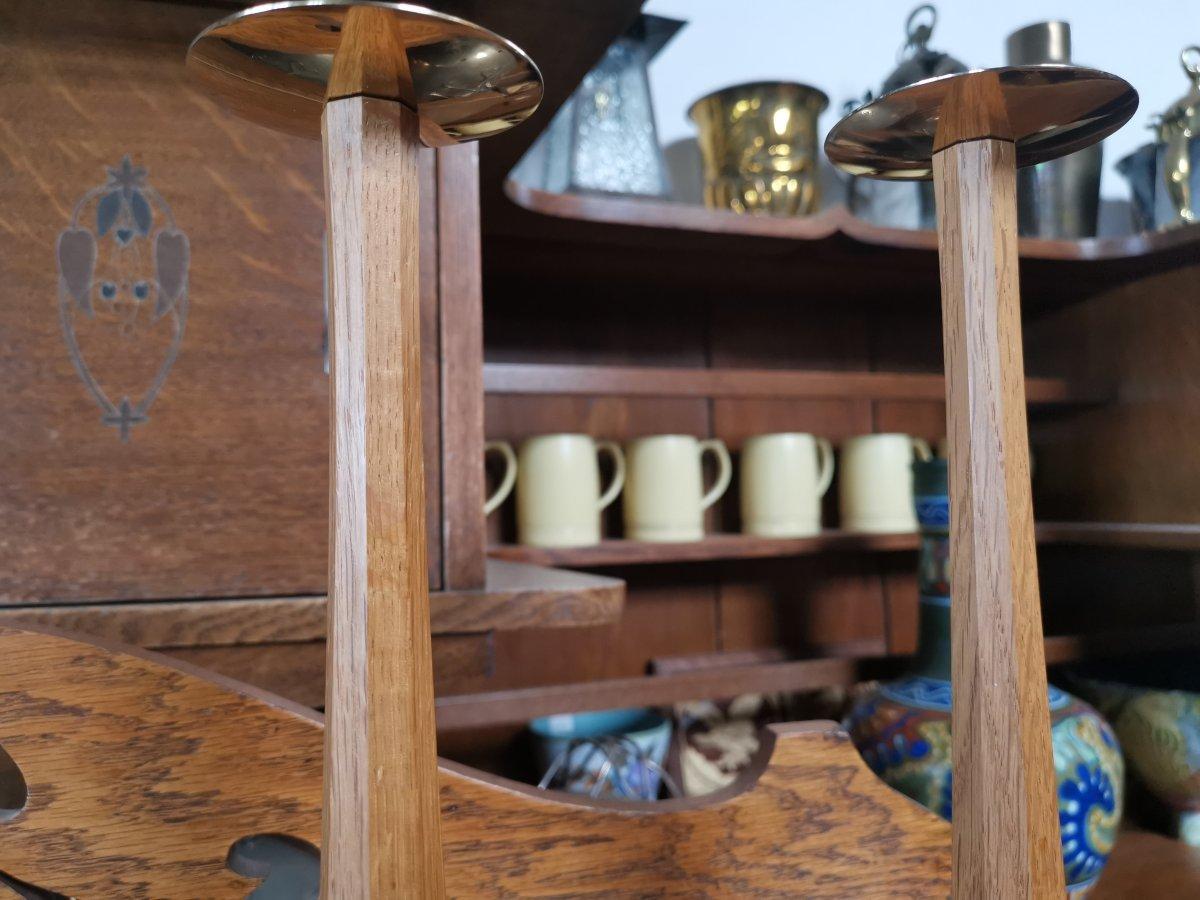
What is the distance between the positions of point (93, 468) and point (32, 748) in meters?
0.13

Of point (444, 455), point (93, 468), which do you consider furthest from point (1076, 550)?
point (93, 468)

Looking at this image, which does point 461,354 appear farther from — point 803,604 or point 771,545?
point 803,604

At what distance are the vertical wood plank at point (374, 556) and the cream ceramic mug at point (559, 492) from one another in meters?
0.48

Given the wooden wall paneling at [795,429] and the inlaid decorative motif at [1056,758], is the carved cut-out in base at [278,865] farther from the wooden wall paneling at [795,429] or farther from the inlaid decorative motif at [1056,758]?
the wooden wall paneling at [795,429]

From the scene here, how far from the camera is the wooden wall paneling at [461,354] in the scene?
0.45 meters

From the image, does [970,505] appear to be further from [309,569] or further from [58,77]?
[58,77]

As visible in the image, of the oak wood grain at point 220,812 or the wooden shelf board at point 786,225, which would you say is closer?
the oak wood grain at point 220,812

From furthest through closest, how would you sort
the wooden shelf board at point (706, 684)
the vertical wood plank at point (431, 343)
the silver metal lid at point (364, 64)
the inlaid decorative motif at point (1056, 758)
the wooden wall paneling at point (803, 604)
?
the wooden wall paneling at point (803, 604) → the wooden shelf board at point (706, 684) → the inlaid decorative motif at point (1056, 758) → the vertical wood plank at point (431, 343) → the silver metal lid at point (364, 64)

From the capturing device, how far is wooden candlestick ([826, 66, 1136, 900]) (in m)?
0.27

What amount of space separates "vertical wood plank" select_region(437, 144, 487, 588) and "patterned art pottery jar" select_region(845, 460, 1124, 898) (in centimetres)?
33

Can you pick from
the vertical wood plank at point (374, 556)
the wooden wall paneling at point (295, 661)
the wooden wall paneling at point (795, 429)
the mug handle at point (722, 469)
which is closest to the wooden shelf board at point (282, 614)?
the wooden wall paneling at point (295, 661)

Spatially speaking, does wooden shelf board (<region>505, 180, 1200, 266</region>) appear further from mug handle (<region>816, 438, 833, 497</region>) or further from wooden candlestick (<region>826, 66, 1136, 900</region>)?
wooden candlestick (<region>826, 66, 1136, 900</region>)

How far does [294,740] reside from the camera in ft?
1.17

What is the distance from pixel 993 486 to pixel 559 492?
483mm
